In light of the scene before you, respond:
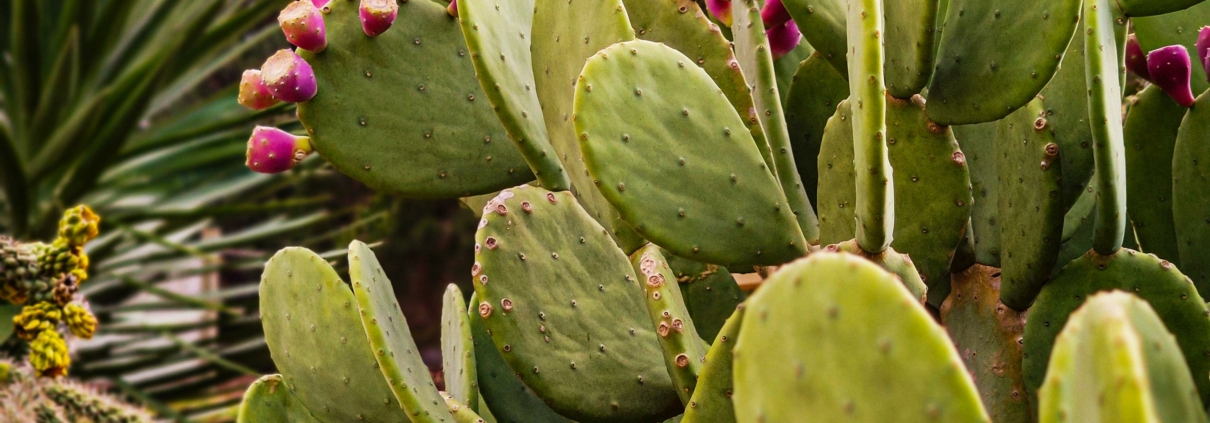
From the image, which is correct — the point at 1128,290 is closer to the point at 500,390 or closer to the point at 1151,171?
the point at 1151,171

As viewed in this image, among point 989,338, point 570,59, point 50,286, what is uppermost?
point 570,59

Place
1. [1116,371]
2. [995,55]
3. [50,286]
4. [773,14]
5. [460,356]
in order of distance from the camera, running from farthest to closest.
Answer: [50,286] < [773,14] < [460,356] < [995,55] < [1116,371]

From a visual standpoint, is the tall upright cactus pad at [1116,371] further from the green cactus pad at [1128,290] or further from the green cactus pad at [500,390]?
the green cactus pad at [500,390]

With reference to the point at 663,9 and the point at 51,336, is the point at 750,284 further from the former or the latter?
the point at 51,336

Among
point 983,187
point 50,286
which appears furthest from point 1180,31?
point 50,286

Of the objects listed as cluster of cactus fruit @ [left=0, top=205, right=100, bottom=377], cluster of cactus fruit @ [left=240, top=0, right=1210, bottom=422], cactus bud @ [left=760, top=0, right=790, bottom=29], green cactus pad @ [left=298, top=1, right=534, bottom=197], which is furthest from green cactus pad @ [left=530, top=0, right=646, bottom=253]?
cluster of cactus fruit @ [left=0, top=205, right=100, bottom=377]

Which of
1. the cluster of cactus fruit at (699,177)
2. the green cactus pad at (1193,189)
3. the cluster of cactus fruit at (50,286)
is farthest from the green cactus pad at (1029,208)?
the cluster of cactus fruit at (50,286)

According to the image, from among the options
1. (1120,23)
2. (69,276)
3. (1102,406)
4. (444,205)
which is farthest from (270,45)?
(1102,406)
